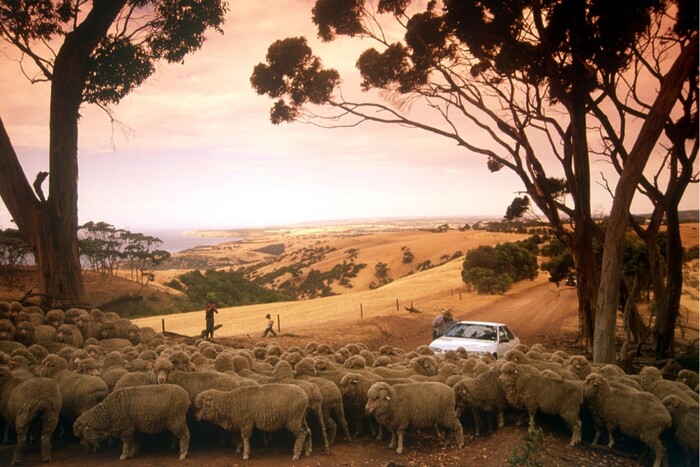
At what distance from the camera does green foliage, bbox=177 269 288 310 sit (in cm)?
3616

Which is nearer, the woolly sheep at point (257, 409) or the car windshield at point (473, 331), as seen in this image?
the woolly sheep at point (257, 409)

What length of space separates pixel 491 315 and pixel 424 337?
289cm

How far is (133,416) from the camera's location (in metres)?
5.84

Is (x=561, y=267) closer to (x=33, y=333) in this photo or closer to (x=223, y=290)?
(x=33, y=333)

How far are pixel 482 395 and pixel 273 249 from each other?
5619 cm

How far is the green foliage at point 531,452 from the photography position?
5.18m

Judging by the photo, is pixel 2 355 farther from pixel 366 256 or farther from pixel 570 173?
pixel 366 256

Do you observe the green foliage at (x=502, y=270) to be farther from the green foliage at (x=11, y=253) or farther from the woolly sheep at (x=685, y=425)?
the woolly sheep at (x=685, y=425)

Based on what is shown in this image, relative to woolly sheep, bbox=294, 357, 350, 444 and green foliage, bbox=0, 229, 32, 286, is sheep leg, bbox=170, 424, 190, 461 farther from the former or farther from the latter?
green foliage, bbox=0, 229, 32, 286

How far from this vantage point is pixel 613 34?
11.8 metres

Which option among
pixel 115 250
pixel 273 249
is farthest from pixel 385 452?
pixel 273 249

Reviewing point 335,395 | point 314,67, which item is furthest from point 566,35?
point 335,395

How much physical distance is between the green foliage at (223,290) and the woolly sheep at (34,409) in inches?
1130

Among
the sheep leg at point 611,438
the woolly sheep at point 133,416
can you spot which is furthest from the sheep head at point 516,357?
the woolly sheep at point 133,416
